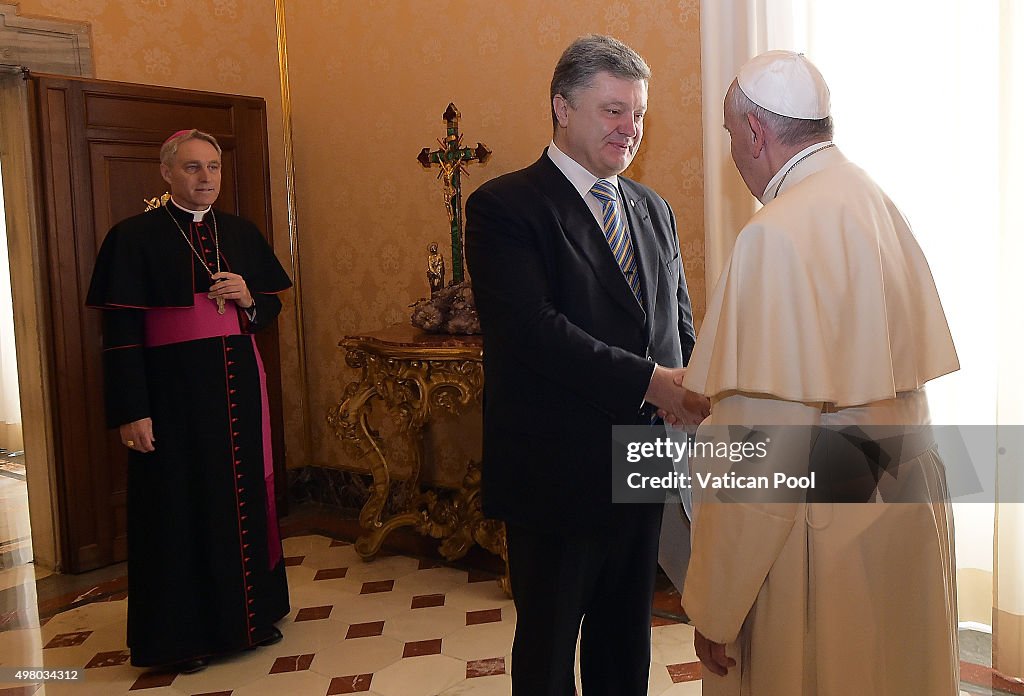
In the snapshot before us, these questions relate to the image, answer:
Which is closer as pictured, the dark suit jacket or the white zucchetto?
the white zucchetto

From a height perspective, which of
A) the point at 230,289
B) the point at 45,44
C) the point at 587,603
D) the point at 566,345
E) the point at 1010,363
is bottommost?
the point at 587,603

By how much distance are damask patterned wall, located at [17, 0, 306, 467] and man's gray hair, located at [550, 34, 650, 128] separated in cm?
319

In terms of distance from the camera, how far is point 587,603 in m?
2.20

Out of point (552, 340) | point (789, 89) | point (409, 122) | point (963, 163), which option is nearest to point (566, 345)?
point (552, 340)

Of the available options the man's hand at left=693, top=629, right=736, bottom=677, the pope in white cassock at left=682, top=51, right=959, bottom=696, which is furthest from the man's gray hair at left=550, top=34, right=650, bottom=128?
the man's hand at left=693, top=629, right=736, bottom=677

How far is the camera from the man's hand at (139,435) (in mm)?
3189

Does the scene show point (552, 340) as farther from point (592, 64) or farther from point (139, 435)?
point (139, 435)

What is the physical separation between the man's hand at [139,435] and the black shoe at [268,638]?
84cm

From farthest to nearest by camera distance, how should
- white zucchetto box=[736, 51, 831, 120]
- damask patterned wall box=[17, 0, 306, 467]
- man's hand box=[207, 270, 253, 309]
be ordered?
damask patterned wall box=[17, 0, 306, 467] < man's hand box=[207, 270, 253, 309] < white zucchetto box=[736, 51, 831, 120]

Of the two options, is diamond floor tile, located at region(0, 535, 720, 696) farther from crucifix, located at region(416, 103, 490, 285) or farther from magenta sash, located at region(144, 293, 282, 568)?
crucifix, located at region(416, 103, 490, 285)

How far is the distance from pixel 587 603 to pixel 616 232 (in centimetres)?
90

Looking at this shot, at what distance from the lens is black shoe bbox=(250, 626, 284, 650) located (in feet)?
11.2

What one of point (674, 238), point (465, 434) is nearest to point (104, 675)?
point (465, 434)

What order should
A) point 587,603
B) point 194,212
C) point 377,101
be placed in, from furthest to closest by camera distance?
point 377,101 → point 194,212 → point 587,603
